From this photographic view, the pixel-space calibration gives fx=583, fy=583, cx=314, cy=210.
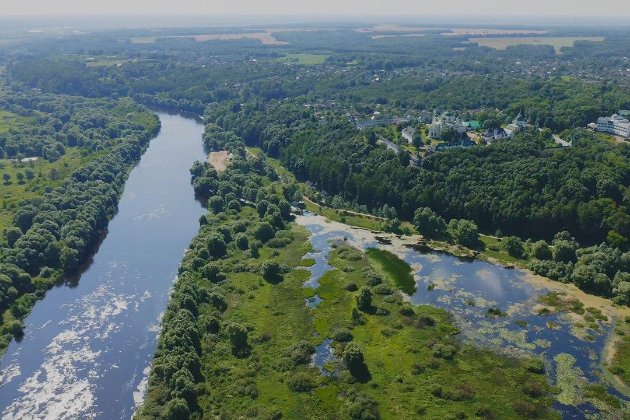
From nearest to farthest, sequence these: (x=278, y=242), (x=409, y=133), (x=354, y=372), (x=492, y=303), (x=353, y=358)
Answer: (x=354, y=372), (x=353, y=358), (x=492, y=303), (x=278, y=242), (x=409, y=133)

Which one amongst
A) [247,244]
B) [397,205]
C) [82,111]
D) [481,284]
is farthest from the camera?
[82,111]

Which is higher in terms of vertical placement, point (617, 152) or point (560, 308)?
point (617, 152)

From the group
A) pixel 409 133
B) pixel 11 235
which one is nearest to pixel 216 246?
pixel 11 235

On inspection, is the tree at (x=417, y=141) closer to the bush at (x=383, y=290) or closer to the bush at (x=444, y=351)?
the bush at (x=383, y=290)

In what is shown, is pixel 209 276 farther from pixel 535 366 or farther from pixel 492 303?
pixel 535 366

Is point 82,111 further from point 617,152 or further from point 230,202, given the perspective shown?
point 617,152

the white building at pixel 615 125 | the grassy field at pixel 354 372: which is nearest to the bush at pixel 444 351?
the grassy field at pixel 354 372

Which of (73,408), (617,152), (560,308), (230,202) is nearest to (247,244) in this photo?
(230,202)
